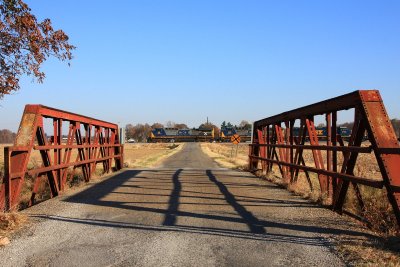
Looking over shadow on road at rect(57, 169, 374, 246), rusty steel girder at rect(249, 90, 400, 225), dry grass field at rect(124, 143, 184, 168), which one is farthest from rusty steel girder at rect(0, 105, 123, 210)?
dry grass field at rect(124, 143, 184, 168)

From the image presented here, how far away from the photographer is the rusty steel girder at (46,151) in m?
8.40

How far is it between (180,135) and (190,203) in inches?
4019

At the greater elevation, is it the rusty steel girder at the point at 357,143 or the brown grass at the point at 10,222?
the rusty steel girder at the point at 357,143

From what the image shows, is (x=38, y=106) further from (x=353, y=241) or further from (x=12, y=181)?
(x=353, y=241)

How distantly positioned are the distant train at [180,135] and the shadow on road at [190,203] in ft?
317

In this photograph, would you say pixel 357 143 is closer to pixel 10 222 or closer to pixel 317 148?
pixel 317 148

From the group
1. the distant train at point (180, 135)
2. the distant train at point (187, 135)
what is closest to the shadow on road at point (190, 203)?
the distant train at point (187, 135)

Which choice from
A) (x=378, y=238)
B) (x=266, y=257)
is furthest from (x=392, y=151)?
(x=266, y=257)

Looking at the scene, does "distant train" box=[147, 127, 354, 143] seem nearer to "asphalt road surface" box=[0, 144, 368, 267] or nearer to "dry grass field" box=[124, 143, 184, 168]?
"dry grass field" box=[124, 143, 184, 168]

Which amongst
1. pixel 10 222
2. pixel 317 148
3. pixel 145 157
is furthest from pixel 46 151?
pixel 145 157

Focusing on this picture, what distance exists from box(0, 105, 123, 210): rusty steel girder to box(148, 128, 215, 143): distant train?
92778 mm

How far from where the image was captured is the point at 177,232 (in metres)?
6.63

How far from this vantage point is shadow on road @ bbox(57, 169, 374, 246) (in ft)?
21.6

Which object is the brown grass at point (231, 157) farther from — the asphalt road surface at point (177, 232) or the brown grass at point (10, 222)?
the brown grass at point (10, 222)
